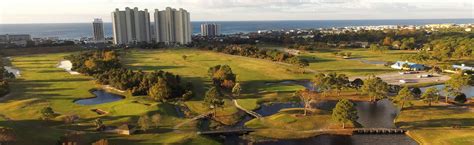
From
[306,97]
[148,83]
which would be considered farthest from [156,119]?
[306,97]

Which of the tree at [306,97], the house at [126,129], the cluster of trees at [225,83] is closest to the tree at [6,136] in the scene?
the house at [126,129]

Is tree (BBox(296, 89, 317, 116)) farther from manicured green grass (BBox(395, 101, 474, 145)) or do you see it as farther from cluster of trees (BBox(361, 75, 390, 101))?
manicured green grass (BBox(395, 101, 474, 145))

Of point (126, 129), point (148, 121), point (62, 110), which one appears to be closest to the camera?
point (126, 129)

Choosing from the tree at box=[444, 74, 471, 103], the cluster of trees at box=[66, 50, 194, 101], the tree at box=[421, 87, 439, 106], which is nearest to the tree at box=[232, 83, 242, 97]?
the cluster of trees at box=[66, 50, 194, 101]

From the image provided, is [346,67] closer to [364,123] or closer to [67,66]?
[364,123]

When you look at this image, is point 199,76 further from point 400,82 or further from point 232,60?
point 400,82

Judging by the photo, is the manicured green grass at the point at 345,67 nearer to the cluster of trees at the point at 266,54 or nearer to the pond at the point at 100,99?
the cluster of trees at the point at 266,54
